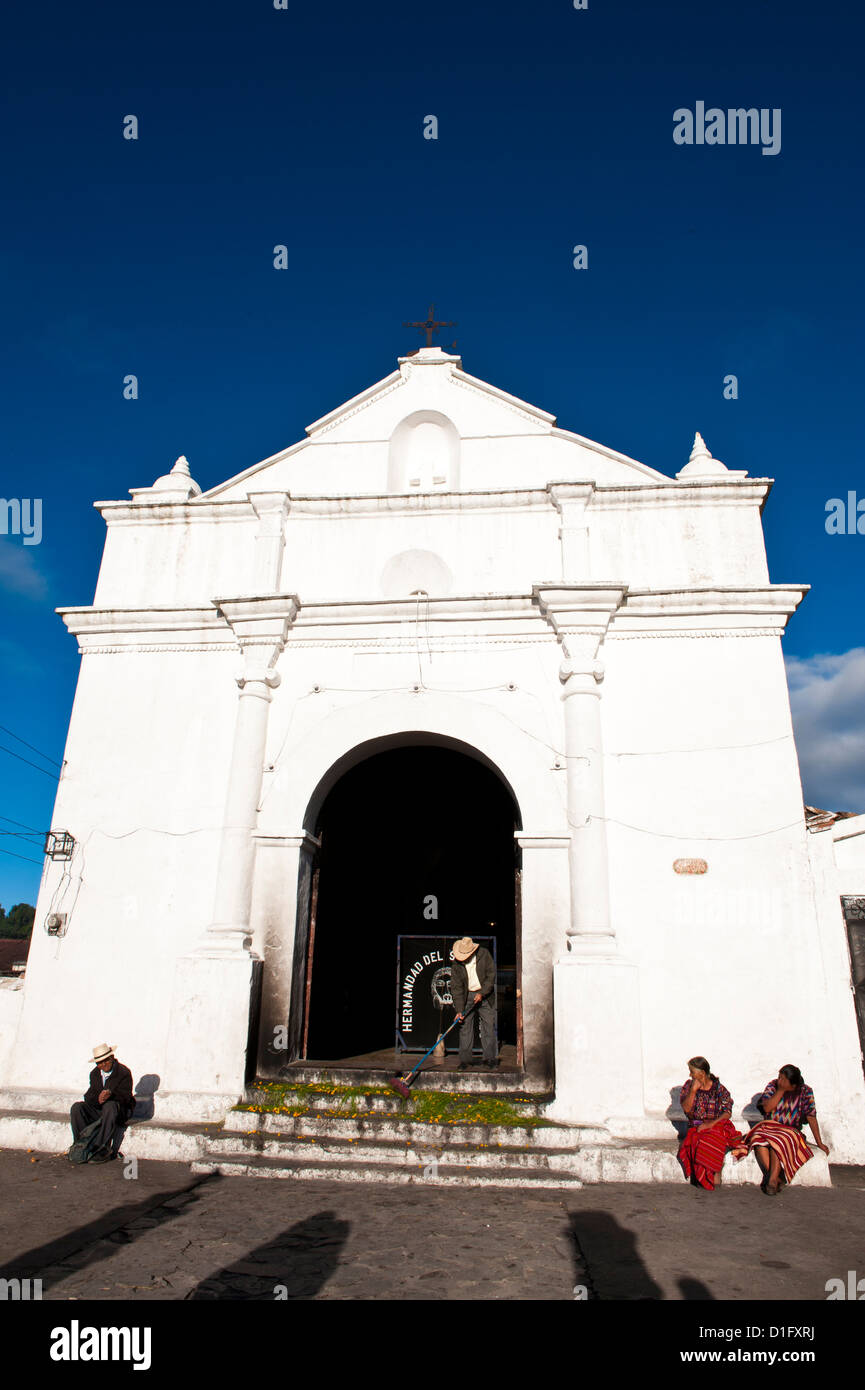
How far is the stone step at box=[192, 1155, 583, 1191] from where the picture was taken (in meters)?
6.16

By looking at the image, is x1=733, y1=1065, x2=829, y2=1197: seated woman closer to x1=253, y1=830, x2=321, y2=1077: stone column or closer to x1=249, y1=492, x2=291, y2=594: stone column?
x1=253, y1=830, x2=321, y2=1077: stone column

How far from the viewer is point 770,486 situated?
9.02m

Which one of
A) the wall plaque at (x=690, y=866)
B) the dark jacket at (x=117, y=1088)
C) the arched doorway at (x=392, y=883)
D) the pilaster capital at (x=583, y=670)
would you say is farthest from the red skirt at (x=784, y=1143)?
the dark jacket at (x=117, y=1088)

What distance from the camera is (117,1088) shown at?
7.05m

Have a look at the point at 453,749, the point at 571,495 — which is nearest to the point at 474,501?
the point at 571,495

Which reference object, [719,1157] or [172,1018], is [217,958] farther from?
[719,1157]

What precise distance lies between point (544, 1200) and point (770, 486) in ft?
24.4

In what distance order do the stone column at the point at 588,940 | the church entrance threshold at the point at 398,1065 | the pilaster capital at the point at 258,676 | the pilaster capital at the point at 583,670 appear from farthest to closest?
the pilaster capital at the point at 258,676 → the pilaster capital at the point at 583,670 → the church entrance threshold at the point at 398,1065 → the stone column at the point at 588,940

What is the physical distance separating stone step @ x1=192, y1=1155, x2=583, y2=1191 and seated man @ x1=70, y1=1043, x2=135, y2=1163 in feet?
2.94

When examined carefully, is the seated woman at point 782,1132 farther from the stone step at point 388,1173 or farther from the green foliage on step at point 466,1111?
the green foliage on step at point 466,1111

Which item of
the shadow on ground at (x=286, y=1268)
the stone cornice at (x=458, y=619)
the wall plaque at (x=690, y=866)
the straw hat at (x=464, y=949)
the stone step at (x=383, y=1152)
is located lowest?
the shadow on ground at (x=286, y=1268)

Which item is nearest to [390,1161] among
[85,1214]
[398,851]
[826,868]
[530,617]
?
[85,1214]

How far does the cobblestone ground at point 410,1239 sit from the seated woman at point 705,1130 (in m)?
0.16

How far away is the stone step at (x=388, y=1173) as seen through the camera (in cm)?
616
